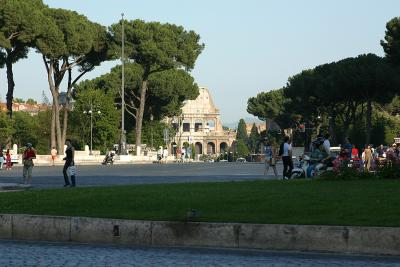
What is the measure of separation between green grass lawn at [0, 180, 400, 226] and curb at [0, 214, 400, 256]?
1.09ft

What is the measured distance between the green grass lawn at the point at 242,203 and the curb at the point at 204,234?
33cm

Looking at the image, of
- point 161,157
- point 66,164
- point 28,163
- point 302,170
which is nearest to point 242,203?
point 302,170

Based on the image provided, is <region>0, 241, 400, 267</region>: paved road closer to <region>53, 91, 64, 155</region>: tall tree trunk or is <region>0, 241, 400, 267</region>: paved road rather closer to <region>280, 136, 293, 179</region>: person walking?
<region>280, 136, 293, 179</region>: person walking

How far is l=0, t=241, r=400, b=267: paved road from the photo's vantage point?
995 centimetres

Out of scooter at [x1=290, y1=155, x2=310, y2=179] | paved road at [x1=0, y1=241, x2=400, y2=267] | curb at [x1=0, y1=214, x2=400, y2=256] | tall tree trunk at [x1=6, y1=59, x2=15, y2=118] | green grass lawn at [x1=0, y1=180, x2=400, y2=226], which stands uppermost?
tall tree trunk at [x1=6, y1=59, x2=15, y2=118]

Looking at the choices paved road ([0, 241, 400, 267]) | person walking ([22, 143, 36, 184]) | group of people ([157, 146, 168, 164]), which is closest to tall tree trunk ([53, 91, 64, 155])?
group of people ([157, 146, 168, 164])

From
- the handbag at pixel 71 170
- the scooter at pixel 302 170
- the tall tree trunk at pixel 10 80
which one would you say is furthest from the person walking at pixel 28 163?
the tall tree trunk at pixel 10 80

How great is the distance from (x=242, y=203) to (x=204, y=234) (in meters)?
2.24

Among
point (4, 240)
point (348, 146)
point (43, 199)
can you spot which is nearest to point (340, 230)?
point (4, 240)

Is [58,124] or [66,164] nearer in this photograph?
[66,164]

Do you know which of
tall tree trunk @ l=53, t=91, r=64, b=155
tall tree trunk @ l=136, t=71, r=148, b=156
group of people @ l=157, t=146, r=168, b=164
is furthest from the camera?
group of people @ l=157, t=146, r=168, b=164

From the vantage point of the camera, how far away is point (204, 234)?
39.3 feet

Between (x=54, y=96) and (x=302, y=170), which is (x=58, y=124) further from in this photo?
(x=302, y=170)

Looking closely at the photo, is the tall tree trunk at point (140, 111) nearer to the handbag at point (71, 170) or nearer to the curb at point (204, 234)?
the handbag at point (71, 170)
